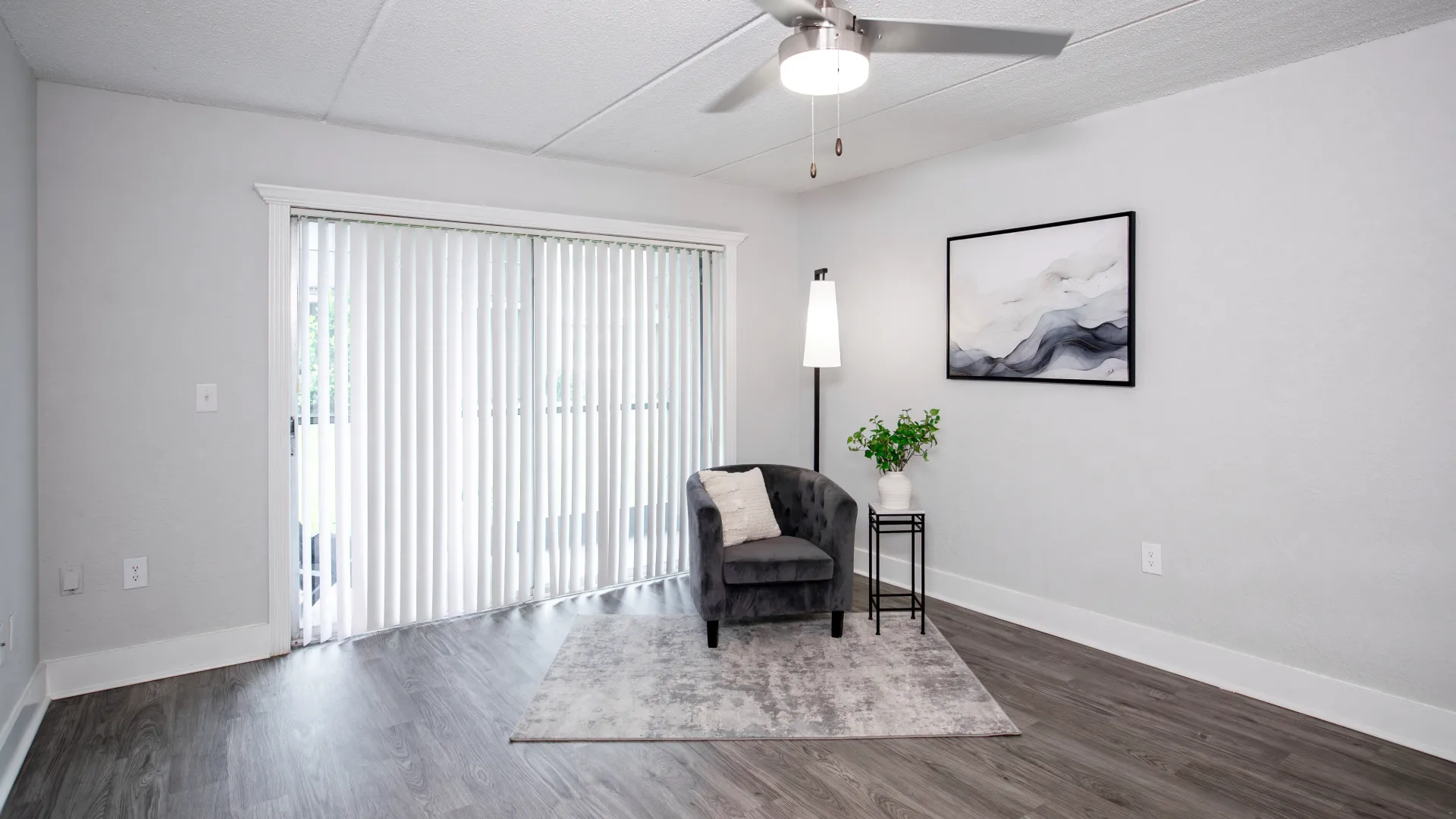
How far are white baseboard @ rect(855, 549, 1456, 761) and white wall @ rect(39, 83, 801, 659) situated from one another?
3507mm

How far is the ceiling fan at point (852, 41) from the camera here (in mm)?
1869

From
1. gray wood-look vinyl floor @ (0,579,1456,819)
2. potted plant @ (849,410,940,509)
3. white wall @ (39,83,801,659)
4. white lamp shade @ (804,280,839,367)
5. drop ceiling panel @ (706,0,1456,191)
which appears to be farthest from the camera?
white lamp shade @ (804,280,839,367)

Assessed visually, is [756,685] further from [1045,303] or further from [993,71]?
[993,71]

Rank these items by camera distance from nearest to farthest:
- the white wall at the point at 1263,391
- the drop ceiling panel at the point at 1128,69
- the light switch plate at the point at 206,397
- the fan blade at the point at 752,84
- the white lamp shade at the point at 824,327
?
the fan blade at the point at 752,84, the drop ceiling panel at the point at 1128,69, the white wall at the point at 1263,391, the light switch plate at the point at 206,397, the white lamp shade at the point at 824,327

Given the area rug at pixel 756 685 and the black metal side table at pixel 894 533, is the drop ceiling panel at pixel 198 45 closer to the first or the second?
the area rug at pixel 756 685

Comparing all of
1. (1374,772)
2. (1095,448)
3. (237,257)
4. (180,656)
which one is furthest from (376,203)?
(1374,772)

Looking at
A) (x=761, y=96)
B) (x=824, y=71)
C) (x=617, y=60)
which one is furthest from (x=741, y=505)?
(x=824, y=71)

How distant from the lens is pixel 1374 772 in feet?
8.13

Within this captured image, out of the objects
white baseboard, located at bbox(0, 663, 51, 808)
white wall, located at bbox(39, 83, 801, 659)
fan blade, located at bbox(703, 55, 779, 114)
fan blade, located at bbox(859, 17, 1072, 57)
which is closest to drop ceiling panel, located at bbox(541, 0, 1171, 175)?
fan blade, located at bbox(703, 55, 779, 114)

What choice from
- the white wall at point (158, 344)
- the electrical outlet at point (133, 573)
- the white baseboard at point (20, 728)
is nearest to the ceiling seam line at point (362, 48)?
the white wall at point (158, 344)

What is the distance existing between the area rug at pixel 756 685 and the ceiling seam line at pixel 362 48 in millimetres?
2412

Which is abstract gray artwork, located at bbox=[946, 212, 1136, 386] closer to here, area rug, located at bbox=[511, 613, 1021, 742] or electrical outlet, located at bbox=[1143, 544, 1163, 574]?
electrical outlet, located at bbox=[1143, 544, 1163, 574]

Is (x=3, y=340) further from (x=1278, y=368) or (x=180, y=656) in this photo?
(x=1278, y=368)

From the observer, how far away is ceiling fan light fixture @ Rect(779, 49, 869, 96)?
192 centimetres
